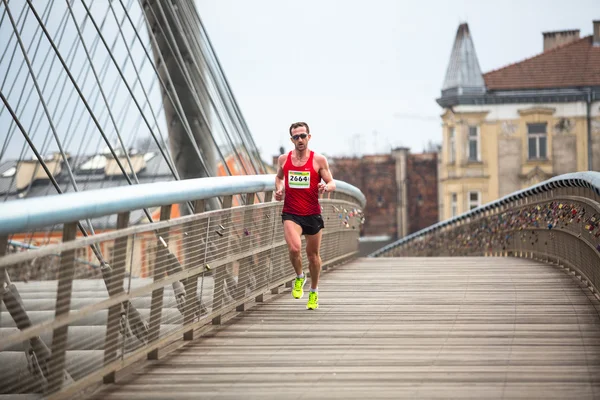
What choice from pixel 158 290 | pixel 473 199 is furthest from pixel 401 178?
pixel 158 290

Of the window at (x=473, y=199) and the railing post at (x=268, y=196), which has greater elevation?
the railing post at (x=268, y=196)

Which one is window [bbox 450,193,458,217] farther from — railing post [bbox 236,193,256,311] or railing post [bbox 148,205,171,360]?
railing post [bbox 148,205,171,360]

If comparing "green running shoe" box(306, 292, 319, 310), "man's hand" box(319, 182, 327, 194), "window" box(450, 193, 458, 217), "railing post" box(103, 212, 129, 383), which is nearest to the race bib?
"man's hand" box(319, 182, 327, 194)

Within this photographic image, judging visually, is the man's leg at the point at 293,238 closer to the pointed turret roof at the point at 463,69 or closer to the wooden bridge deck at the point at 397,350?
the wooden bridge deck at the point at 397,350

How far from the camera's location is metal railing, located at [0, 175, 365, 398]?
17.0 ft

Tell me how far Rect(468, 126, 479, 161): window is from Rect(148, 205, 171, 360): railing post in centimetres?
4461

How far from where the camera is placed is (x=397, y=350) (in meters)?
7.11

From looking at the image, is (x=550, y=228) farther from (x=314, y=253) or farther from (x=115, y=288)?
(x=115, y=288)

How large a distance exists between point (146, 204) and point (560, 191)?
338 inches

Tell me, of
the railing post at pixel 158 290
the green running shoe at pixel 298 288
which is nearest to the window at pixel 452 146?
the green running shoe at pixel 298 288

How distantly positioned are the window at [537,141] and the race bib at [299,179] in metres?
42.6

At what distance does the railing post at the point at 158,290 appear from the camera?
6797 millimetres

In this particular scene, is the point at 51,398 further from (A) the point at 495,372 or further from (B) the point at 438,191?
(B) the point at 438,191

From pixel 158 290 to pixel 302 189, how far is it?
2661 millimetres
